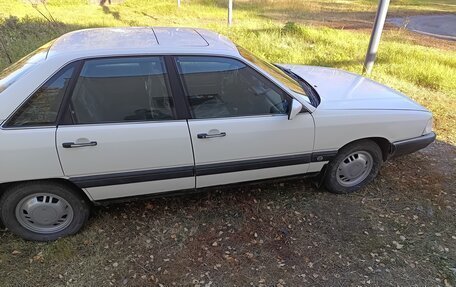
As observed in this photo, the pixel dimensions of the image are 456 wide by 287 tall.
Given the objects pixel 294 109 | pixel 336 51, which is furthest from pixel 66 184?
pixel 336 51

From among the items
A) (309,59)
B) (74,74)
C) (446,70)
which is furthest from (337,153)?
(446,70)

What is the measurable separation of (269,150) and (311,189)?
902 mm

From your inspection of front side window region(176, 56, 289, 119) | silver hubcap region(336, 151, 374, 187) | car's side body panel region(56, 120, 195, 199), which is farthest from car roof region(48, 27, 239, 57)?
silver hubcap region(336, 151, 374, 187)

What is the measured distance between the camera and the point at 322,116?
A: 3.14m

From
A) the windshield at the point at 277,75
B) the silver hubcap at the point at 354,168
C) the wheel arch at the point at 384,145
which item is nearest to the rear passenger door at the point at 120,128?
the windshield at the point at 277,75

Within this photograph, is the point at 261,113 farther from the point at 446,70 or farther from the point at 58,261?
the point at 446,70

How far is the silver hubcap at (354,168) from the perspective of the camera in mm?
3518

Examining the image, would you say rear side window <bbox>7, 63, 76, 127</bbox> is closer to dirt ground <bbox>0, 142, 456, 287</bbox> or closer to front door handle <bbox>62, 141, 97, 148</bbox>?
front door handle <bbox>62, 141, 97, 148</bbox>

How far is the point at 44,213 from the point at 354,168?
2830 mm

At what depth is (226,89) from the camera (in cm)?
300

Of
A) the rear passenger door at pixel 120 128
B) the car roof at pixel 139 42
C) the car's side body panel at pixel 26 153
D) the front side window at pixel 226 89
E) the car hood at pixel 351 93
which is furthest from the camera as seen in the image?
the car hood at pixel 351 93

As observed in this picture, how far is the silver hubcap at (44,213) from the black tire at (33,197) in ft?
0.05

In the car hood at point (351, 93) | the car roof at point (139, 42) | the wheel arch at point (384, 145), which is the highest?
the car roof at point (139, 42)

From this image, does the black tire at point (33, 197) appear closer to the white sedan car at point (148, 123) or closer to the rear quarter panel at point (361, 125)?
the white sedan car at point (148, 123)
